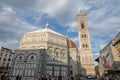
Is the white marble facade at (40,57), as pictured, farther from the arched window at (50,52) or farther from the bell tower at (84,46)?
the bell tower at (84,46)

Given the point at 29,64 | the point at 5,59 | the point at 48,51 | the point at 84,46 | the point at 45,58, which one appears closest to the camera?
the point at 29,64

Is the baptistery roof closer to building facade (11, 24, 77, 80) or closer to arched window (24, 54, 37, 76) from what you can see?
building facade (11, 24, 77, 80)

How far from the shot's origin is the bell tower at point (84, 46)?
1771 inches

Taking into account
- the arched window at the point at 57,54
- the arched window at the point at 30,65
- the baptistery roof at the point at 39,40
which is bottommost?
the arched window at the point at 30,65

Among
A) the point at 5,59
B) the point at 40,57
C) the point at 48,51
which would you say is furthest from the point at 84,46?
the point at 5,59

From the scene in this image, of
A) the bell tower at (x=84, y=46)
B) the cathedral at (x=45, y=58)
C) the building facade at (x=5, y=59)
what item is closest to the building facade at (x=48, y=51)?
the cathedral at (x=45, y=58)

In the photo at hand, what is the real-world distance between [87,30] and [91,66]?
16.6 metres

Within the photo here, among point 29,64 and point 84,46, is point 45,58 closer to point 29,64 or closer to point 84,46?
point 29,64

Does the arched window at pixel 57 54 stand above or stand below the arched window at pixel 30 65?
above

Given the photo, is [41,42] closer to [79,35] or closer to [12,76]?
[12,76]

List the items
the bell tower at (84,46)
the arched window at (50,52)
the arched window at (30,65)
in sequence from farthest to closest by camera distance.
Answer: the bell tower at (84,46) → the arched window at (50,52) → the arched window at (30,65)

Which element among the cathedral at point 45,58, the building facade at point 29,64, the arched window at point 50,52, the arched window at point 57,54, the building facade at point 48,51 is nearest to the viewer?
the building facade at point 29,64

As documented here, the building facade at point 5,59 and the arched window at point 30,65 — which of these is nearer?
the arched window at point 30,65

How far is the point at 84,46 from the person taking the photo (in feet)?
161
